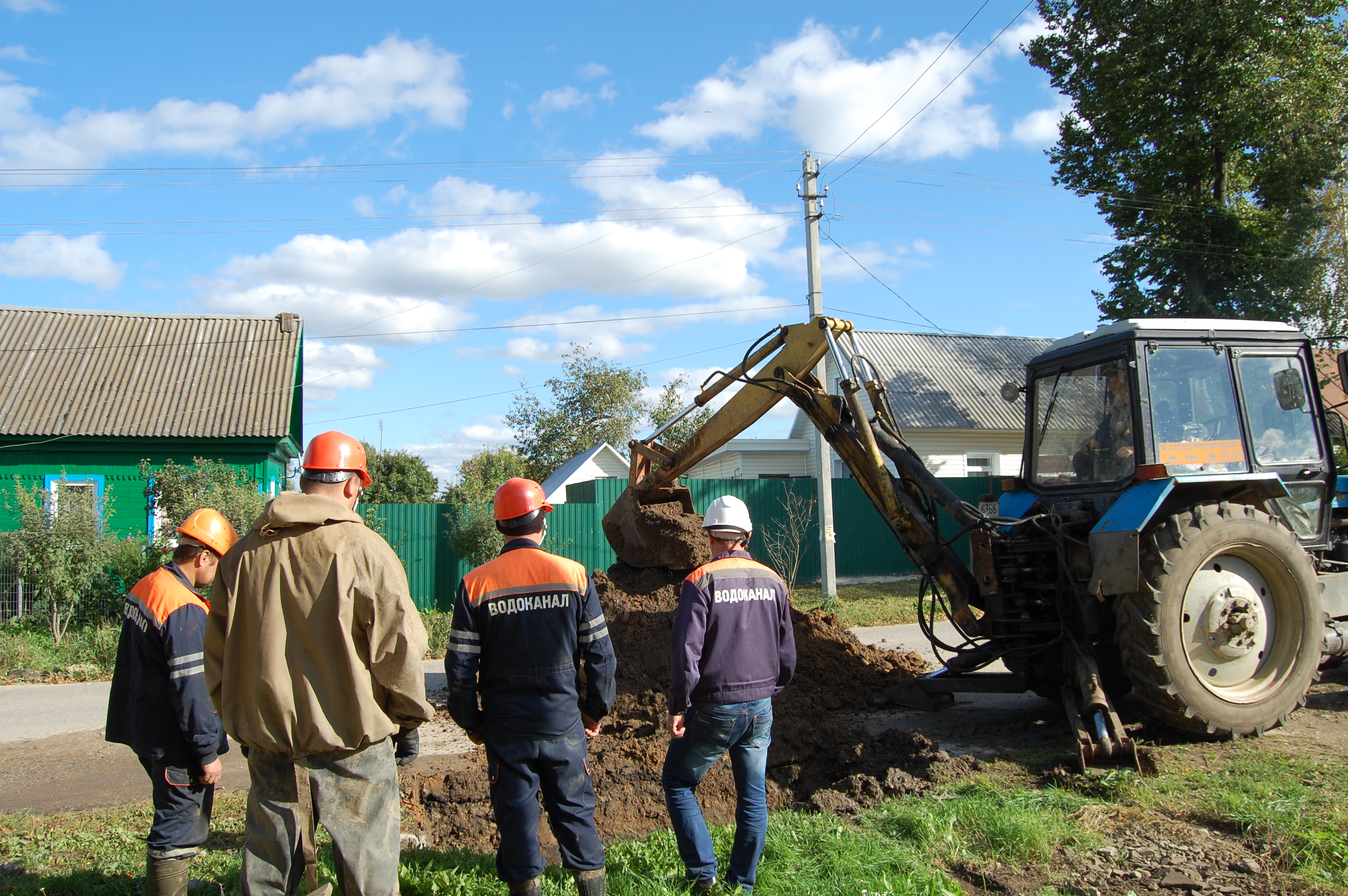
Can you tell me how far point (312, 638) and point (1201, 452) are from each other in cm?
601

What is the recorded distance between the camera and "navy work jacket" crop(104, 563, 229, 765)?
12.0ft

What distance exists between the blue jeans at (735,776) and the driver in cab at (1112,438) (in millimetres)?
3880

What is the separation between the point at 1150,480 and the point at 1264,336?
1722 mm

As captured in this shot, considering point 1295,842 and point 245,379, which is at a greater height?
point 245,379

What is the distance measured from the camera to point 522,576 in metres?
3.63

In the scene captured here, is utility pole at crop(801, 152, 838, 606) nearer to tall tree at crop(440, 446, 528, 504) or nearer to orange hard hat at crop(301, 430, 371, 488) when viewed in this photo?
tall tree at crop(440, 446, 528, 504)

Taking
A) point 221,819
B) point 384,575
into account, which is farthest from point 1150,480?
point 221,819

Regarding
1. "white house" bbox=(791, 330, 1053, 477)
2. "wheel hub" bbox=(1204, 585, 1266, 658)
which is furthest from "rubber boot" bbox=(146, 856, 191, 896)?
"white house" bbox=(791, 330, 1053, 477)

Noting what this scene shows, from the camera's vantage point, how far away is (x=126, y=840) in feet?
15.8

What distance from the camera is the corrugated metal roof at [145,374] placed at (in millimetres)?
16188

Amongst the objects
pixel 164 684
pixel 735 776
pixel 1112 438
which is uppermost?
pixel 1112 438

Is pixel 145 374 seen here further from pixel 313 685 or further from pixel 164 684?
pixel 313 685

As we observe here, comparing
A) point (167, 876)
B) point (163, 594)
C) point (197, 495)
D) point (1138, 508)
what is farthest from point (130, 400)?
point (1138, 508)

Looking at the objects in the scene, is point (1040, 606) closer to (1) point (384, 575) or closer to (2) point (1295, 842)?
(2) point (1295, 842)
